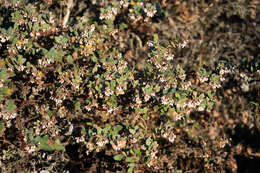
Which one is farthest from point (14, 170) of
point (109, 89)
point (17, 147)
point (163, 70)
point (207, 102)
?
point (207, 102)

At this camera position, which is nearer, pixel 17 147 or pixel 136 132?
pixel 136 132

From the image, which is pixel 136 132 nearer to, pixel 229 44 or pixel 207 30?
pixel 229 44

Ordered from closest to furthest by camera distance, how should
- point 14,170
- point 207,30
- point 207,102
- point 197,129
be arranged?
point 207,102 → point 14,170 → point 197,129 → point 207,30

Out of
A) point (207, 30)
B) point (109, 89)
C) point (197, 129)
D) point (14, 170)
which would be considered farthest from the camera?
point (207, 30)

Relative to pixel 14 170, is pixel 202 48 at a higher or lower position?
higher

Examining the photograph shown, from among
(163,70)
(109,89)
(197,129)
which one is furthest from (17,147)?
(197,129)

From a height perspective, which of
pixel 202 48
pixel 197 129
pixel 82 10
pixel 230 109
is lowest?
pixel 197 129
